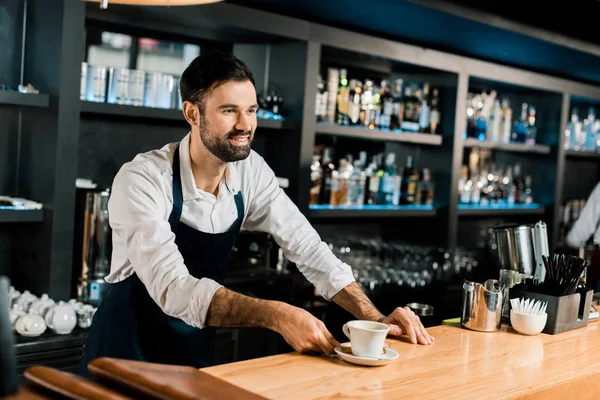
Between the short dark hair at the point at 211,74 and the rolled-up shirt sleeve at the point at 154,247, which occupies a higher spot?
the short dark hair at the point at 211,74

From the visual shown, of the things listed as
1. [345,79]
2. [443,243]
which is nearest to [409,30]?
[345,79]

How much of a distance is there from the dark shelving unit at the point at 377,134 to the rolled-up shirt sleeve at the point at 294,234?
4.70ft

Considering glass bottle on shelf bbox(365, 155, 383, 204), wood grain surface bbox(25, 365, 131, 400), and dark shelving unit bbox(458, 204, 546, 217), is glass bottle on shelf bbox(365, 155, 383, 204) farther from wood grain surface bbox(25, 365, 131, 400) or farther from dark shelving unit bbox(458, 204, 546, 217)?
wood grain surface bbox(25, 365, 131, 400)

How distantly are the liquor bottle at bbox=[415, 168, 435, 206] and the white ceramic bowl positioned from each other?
249 centimetres

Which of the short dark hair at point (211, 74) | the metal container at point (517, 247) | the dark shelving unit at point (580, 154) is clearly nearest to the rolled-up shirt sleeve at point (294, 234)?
the short dark hair at point (211, 74)

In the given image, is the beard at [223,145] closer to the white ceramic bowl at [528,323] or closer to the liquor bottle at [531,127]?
the white ceramic bowl at [528,323]

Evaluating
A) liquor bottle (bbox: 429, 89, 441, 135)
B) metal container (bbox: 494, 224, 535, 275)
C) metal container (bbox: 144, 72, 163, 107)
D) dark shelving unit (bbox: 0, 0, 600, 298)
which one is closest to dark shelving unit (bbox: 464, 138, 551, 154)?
dark shelving unit (bbox: 0, 0, 600, 298)

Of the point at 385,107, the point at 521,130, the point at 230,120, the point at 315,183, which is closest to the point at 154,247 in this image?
the point at 230,120

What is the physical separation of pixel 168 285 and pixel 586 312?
4.29 feet

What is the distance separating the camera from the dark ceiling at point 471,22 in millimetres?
3541

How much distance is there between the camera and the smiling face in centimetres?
213

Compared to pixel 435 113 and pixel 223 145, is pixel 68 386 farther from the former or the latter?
pixel 435 113

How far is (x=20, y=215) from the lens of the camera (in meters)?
2.84

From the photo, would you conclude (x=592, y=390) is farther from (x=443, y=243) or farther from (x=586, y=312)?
(x=443, y=243)
